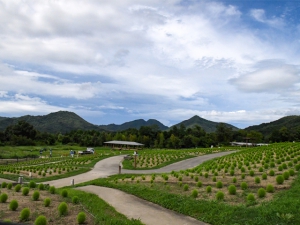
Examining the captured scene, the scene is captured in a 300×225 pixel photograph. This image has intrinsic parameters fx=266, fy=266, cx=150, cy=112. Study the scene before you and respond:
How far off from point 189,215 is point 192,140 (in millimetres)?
59545

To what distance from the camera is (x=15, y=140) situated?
7725 centimetres

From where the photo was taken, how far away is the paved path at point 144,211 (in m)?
8.16

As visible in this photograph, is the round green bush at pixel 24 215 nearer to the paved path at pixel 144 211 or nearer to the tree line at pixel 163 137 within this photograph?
the paved path at pixel 144 211

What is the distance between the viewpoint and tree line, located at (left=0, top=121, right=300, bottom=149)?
2663 inches

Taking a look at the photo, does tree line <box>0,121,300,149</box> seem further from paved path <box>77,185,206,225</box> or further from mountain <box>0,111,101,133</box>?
mountain <box>0,111,101,133</box>

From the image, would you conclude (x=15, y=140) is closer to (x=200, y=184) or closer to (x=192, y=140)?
(x=192, y=140)

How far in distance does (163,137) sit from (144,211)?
65183mm

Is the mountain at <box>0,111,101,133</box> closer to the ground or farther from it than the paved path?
farther from it

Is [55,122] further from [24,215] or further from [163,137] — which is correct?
[24,215]

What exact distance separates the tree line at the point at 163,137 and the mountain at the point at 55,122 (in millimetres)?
59189

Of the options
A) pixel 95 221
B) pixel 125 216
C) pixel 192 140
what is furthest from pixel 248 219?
pixel 192 140

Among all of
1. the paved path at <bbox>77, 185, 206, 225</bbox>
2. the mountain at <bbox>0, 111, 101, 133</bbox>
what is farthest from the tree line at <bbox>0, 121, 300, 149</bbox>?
the mountain at <bbox>0, 111, 101, 133</bbox>

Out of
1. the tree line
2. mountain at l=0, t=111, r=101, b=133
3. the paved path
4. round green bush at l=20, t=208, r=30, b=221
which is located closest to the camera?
round green bush at l=20, t=208, r=30, b=221

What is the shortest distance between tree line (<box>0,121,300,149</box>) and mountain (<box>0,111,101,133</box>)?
59189 mm
